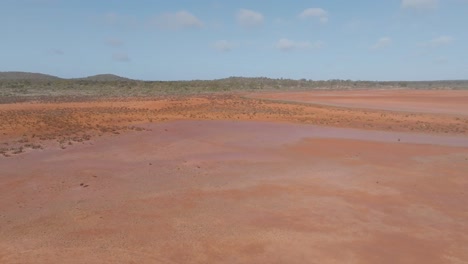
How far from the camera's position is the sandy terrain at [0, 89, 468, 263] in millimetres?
6441

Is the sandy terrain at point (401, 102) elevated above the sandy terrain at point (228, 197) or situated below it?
above

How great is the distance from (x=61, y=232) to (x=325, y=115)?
23.8 metres

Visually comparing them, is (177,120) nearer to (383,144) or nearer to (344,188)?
(383,144)

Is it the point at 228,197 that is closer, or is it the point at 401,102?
the point at 228,197

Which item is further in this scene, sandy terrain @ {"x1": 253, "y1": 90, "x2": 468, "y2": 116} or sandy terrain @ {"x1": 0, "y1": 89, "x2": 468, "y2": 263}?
sandy terrain @ {"x1": 253, "y1": 90, "x2": 468, "y2": 116}

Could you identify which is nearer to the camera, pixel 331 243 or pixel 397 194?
pixel 331 243

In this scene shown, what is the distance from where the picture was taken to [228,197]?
9.23 metres

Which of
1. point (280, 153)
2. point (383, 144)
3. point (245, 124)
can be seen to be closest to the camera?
point (280, 153)

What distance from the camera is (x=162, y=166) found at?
12.3 metres

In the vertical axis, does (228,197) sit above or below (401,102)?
below

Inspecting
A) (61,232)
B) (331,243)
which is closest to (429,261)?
(331,243)

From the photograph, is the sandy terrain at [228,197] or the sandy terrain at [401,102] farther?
the sandy terrain at [401,102]

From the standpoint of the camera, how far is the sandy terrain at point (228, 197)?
21.1ft

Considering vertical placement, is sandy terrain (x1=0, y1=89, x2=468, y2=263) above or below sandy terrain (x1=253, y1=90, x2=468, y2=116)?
below
